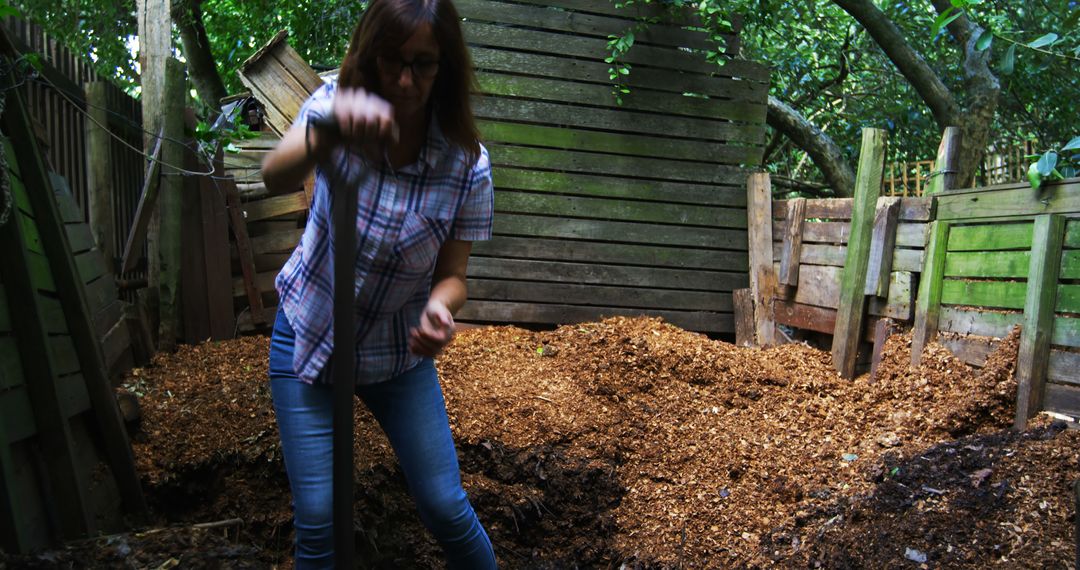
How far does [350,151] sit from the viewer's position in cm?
161

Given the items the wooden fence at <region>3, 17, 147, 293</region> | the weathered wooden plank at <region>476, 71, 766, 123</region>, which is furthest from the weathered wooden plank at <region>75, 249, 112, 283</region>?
the weathered wooden plank at <region>476, 71, 766, 123</region>

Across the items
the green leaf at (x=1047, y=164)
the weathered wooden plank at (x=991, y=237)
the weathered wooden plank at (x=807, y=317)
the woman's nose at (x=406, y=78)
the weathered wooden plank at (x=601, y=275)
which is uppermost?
the green leaf at (x=1047, y=164)

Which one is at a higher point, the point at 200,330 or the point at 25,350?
the point at 25,350

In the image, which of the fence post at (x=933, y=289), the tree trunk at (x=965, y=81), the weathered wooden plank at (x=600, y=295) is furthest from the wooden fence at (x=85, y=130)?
the tree trunk at (x=965, y=81)

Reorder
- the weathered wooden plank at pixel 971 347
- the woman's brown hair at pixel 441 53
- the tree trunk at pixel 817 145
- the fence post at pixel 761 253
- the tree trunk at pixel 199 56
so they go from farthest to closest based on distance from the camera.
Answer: the tree trunk at pixel 199 56, the tree trunk at pixel 817 145, the fence post at pixel 761 253, the weathered wooden plank at pixel 971 347, the woman's brown hair at pixel 441 53

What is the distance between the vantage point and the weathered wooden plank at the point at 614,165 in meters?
6.23

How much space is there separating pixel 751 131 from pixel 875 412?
293 centimetres

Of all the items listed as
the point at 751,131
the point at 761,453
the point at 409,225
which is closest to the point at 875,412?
the point at 761,453

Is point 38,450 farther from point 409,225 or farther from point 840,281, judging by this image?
A: point 840,281

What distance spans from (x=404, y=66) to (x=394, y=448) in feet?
3.02

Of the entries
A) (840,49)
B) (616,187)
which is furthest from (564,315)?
(840,49)

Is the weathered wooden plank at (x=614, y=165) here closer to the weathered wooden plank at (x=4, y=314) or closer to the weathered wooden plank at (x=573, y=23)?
the weathered wooden plank at (x=573, y=23)

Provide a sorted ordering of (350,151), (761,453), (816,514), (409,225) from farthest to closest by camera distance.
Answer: (761,453) < (816,514) < (409,225) < (350,151)

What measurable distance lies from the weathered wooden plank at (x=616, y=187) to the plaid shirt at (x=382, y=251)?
421cm
